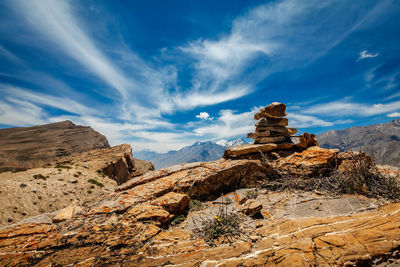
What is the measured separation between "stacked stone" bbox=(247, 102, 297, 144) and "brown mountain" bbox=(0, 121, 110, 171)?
339 ft

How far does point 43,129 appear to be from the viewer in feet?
462

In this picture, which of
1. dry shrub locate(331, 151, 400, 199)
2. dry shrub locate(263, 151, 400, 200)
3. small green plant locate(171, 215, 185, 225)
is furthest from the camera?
small green plant locate(171, 215, 185, 225)

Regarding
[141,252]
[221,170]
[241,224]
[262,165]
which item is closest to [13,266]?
[141,252]

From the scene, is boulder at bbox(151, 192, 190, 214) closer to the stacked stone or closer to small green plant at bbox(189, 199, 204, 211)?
small green plant at bbox(189, 199, 204, 211)

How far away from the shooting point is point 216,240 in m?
4.75

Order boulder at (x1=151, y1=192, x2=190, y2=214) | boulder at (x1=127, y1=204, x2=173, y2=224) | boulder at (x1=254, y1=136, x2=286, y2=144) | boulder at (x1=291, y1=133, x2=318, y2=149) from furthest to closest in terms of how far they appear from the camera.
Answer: boulder at (x1=254, y1=136, x2=286, y2=144) → boulder at (x1=291, y1=133, x2=318, y2=149) → boulder at (x1=151, y1=192, x2=190, y2=214) → boulder at (x1=127, y1=204, x2=173, y2=224)

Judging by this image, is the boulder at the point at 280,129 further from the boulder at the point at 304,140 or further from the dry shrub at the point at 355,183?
the dry shrub at the point at 355,183

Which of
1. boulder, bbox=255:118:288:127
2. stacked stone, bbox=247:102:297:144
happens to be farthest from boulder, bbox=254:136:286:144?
boulder, bbox=255:118:288:127

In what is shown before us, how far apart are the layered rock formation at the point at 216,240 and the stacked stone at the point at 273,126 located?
186 inches

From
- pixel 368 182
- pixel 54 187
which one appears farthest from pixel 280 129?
pixel 54 187

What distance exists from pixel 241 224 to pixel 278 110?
9.10 meters

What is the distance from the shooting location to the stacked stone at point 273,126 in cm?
1162

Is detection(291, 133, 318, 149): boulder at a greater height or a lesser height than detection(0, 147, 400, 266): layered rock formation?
greater

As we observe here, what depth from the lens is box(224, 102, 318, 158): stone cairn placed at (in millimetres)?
10883
